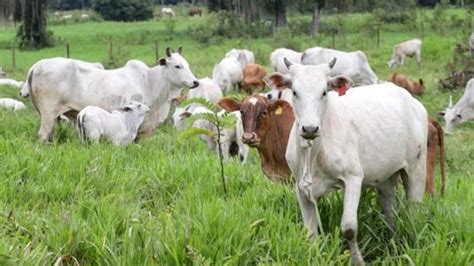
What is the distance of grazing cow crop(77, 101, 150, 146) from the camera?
318 inches

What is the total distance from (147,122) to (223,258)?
243 inches

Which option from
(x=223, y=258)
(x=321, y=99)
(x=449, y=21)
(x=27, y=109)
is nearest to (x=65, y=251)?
(x=223, y=258)

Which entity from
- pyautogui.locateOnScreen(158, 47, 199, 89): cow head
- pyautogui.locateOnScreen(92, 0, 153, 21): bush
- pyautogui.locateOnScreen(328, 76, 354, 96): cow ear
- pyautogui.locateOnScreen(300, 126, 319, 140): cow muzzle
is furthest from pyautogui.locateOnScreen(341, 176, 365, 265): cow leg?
pyautogui.locateOnScreen(92, 0, 153, 21): bush

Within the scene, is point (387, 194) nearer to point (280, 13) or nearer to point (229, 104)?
point (229, 104)

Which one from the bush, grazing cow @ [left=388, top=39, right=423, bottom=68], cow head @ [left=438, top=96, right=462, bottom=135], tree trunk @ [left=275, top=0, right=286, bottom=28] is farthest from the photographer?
the bush

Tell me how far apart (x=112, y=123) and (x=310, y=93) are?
4.64m

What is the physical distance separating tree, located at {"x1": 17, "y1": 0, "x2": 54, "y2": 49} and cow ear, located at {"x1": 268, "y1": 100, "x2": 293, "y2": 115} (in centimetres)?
2571

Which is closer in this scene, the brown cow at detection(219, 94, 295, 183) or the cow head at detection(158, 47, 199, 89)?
the brown cow at detection(219, 94, 295, 183)

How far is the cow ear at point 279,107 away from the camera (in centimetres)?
582

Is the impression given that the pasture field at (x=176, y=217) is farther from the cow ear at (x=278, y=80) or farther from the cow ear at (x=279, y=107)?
the cow ear at (x=278, y=80)

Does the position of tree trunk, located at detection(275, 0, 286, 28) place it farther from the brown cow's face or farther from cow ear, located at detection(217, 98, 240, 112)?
the brown cow's face

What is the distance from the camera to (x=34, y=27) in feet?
99.8

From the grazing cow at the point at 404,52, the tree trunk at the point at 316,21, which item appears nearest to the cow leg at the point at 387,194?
the grazing cow at the point at 404,52

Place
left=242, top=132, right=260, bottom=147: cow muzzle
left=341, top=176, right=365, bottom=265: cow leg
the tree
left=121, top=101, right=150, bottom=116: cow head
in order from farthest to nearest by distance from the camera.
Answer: the tree → left=121, top=101, right=150, bottom=116: cow head → left=242, top=132, right=260, bottom=147: cow muzzle → left=341, top=176, right=365, bottom=265: cow leg
